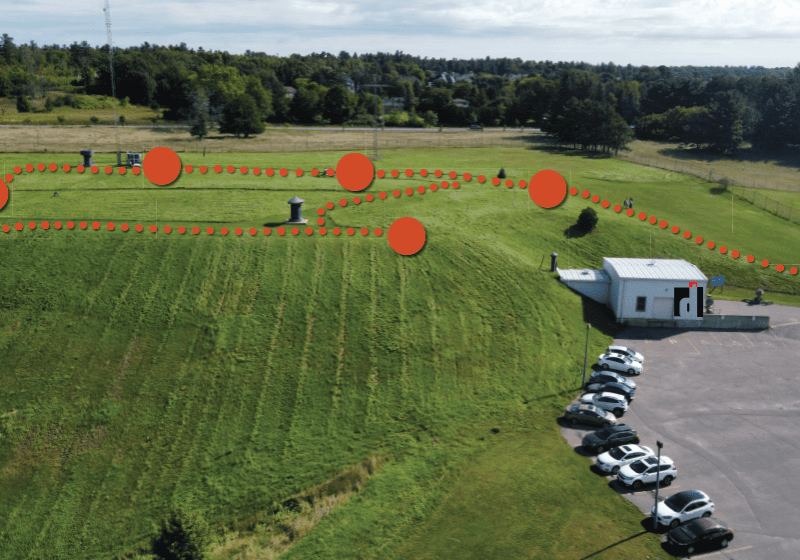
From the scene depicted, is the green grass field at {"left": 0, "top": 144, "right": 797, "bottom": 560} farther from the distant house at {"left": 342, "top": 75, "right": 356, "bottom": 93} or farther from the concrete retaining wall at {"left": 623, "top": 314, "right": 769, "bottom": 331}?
the distant house at {"left": 342, "top": 75, "right": 356, "bottom": 93}

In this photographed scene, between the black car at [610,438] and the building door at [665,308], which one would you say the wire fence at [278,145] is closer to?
the building door at [665,308]

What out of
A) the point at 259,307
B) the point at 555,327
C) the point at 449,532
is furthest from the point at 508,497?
the point at 259,307

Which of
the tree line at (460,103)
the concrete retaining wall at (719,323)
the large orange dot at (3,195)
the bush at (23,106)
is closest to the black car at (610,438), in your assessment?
the concrete retaining wall at (719,323)

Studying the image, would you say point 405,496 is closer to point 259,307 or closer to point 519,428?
point 519,428

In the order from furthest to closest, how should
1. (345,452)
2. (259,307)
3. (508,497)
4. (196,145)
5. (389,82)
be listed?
(389,82) → (196,145) → (259,307) → (345,452) → (508,497)

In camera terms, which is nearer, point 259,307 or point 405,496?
point 405,496

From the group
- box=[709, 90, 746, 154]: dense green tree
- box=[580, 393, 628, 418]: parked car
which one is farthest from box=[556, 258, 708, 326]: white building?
box=[709, 90, 746, 154]: dense green tree
